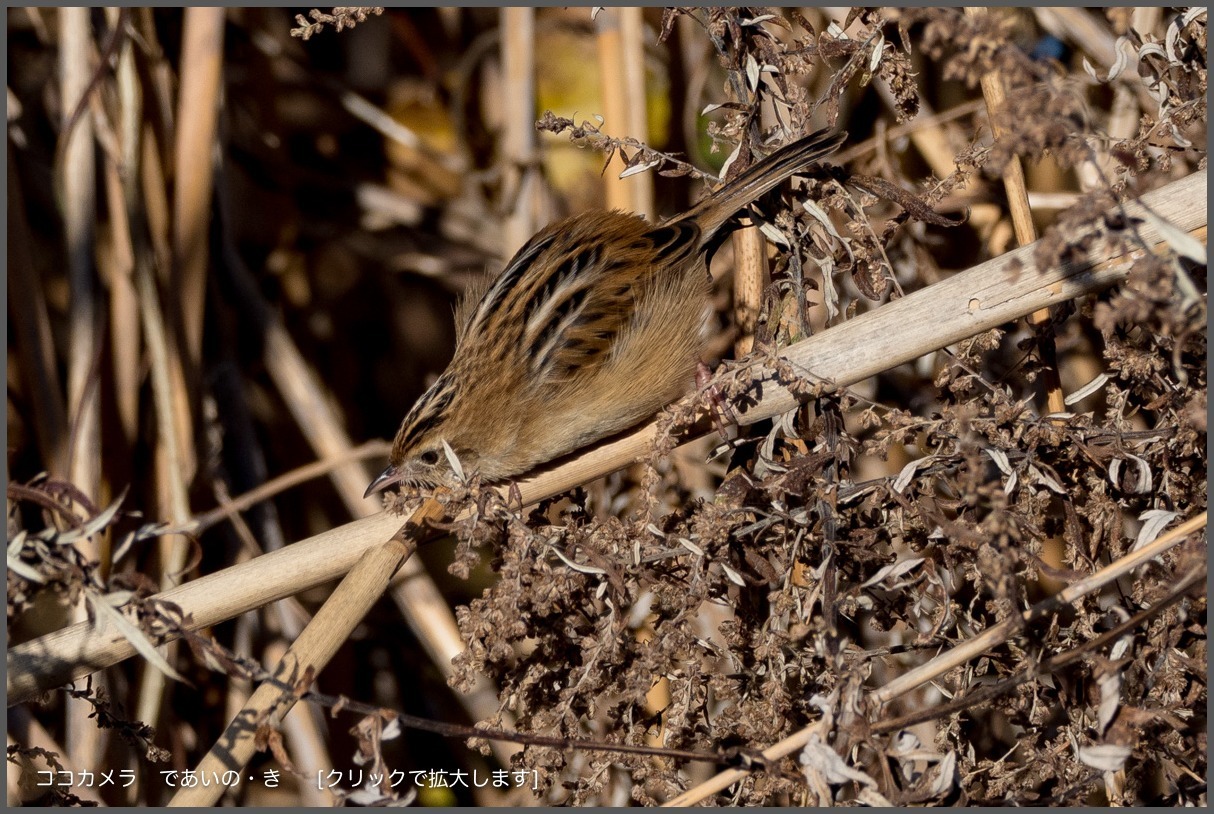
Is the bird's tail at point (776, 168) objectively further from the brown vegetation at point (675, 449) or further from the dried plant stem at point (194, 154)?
the dried plant stem at point (194, 154)

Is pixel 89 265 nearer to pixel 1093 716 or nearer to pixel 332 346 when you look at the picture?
pixel 332 346

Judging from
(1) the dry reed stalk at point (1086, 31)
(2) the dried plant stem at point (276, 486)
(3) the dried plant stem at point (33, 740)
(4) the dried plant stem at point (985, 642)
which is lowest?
(3) the dried plant stem at point (33, 740)

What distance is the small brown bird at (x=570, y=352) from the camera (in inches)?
118

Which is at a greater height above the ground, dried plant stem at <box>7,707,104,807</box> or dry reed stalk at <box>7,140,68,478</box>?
dry reed stalk at <box>7,140,68,478</box>

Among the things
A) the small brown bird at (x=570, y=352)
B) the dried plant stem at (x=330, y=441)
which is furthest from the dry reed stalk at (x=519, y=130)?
the dried plant stem at (x=330, y=441)

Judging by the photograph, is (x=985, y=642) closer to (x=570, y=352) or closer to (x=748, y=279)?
(x=748, y=279)

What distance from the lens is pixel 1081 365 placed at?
335 centimetres

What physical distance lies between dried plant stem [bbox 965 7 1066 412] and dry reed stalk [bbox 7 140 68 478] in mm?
2706

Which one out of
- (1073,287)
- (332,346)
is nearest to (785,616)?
(1073,287)

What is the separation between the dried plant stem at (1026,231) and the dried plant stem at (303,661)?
1495 mm

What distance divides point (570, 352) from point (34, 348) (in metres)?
1.61

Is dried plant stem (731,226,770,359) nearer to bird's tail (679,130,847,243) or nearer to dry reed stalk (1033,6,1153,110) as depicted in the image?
bird's tail (679,130,847,243)

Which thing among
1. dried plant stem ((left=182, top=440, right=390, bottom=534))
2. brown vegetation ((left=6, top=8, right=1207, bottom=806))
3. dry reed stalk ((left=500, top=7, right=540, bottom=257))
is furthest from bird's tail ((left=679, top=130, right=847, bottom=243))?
dried plant stem ((left=182, top=440, right=390, bottom=534))

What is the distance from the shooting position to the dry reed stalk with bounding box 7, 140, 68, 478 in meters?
3.12
